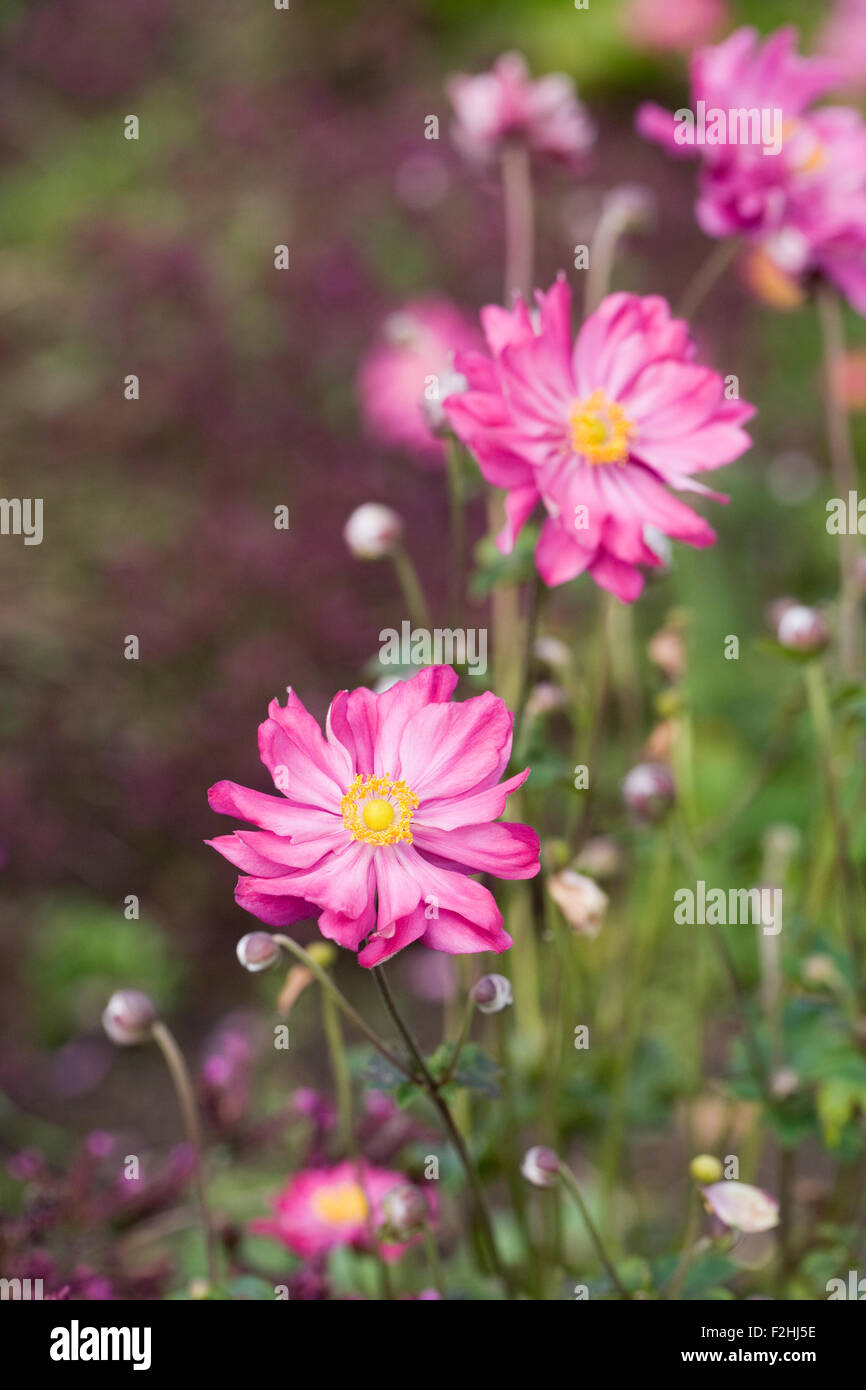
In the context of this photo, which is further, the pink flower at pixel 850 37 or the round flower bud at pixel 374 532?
the pink flower at pixel 850 37

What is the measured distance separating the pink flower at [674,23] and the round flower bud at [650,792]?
8.76 feet

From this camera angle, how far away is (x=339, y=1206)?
0.95 metres

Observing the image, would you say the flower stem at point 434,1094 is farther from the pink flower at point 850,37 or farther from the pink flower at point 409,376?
the pink flower at point 850,37

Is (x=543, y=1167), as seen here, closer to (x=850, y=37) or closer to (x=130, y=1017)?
(x=130, y=1017)

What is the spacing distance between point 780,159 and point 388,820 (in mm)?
592

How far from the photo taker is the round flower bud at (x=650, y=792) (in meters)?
0.85

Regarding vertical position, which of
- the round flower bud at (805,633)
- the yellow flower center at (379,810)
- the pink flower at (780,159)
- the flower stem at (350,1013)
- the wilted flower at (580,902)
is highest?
the pink flower at (780,159)

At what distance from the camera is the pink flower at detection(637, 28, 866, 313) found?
89 centimetres

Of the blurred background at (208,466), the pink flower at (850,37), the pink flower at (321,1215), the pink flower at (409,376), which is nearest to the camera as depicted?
the pink flower at (321,1215)

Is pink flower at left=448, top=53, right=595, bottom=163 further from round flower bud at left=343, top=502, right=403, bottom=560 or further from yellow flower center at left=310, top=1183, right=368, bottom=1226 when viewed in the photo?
yellow flower center at left=310, top=1183, right=368, bottom=1226

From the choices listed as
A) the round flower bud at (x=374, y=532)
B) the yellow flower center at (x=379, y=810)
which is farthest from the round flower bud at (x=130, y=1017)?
the round flower bud at (x=374, y=532)

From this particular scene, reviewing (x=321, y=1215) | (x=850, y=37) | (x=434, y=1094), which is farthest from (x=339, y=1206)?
(x=850, y=37)

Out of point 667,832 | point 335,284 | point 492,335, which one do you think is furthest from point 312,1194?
point 335,284
